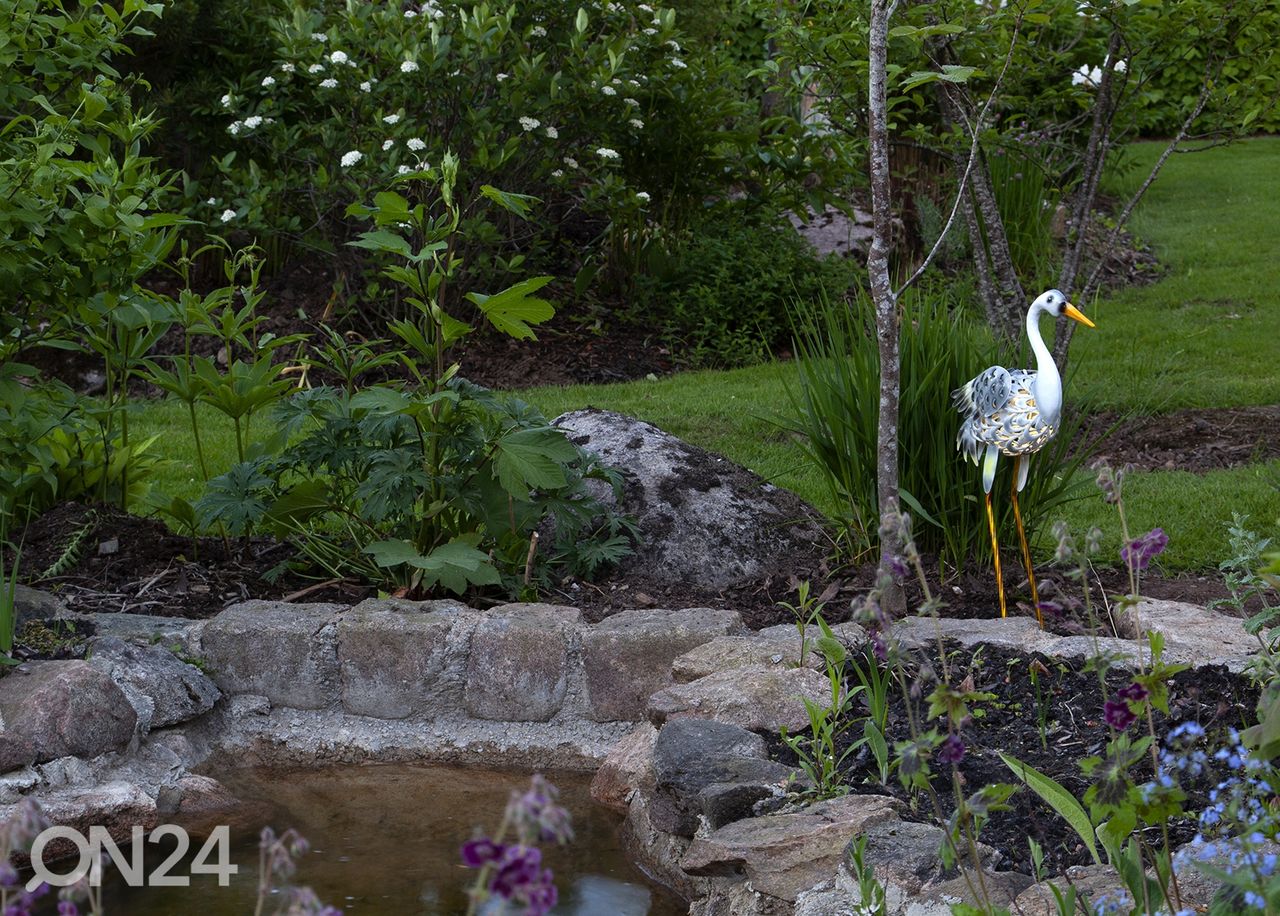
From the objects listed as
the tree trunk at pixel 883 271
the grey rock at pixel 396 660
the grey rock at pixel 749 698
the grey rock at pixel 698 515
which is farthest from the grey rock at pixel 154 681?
the tree trunk at pixel 883 271

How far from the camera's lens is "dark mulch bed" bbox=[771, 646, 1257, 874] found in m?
2.46

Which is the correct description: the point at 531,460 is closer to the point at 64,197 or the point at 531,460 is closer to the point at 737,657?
the point at 737,657

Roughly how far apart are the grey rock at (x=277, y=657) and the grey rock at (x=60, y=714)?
Result: 0.39m

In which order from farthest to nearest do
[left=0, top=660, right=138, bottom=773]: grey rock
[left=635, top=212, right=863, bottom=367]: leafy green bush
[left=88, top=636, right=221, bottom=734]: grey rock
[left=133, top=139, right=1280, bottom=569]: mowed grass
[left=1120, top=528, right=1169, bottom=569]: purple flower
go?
[left=635, top=212, right=863, bottom=367]: leafy green bush < [left=133, top=139, right=1280, bottom=569]: mowed grass < [left=88, top=636, right=221, bottom=734]: grey rock < [left=0, top=660, right=138, bottom=773]: grey rock < [left=1120, top=528, right=1169, bottom=569]: purple flower

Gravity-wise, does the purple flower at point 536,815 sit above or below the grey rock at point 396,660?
above

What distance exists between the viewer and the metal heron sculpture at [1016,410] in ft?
11.3

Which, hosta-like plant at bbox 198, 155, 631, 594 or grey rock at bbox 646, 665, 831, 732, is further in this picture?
hosta-like plant at bbox 198, 155, 631, 594

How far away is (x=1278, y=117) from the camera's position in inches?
200

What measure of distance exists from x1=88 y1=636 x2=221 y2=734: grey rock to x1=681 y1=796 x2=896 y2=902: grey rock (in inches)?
59.7

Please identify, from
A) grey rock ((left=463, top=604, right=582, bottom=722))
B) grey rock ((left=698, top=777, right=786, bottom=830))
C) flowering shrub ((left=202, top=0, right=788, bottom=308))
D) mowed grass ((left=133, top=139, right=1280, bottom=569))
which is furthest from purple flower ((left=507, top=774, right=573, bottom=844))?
flowering shrub ((left=202, top=0, right=788, bottom=308))

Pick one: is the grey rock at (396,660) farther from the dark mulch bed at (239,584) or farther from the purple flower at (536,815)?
the purple flower at (536,815)

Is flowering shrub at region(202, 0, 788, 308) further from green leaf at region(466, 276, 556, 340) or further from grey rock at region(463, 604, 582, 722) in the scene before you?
grey rock at region(463, 604, 582, 722)

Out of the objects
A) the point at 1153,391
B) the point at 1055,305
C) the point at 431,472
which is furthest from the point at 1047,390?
the point at 1153,391

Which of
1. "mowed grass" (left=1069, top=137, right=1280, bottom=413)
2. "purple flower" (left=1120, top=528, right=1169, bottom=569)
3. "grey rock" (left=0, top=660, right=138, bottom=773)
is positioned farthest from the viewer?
"mowed grass" (left=1069, top=137, right=1280, bottom=413)
